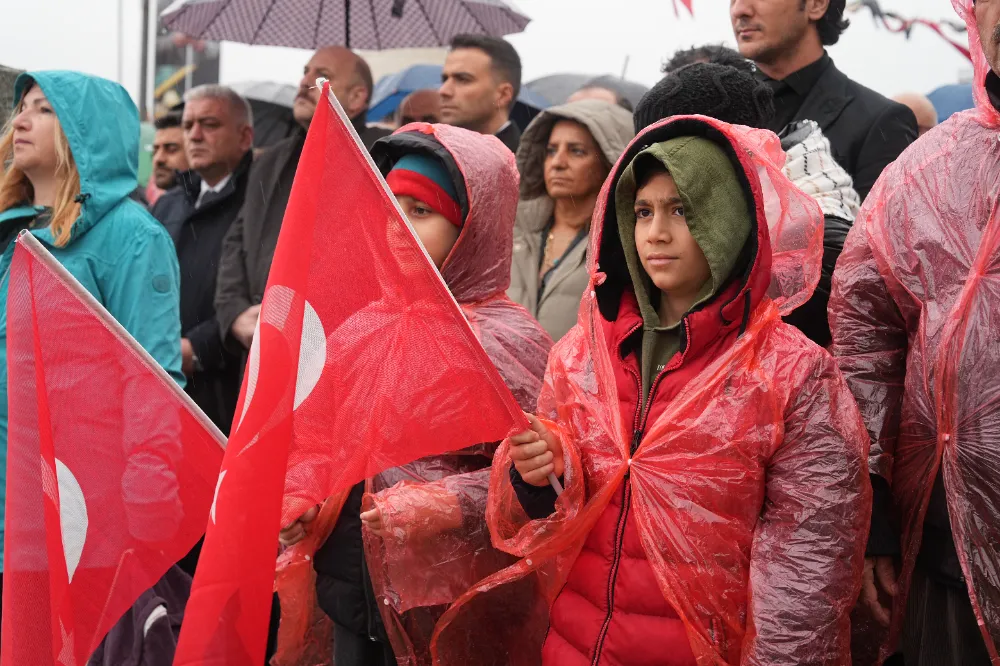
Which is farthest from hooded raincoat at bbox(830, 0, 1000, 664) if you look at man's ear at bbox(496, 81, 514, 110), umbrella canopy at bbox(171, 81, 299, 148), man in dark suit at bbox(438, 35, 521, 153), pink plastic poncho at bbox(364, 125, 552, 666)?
umbrella canopy at bbox(171, 81, 299, 148)

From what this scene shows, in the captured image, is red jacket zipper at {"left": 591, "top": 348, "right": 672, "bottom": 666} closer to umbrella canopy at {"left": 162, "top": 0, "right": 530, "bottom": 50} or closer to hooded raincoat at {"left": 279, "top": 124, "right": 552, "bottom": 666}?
hooded raincoat at {"left": 279, "top": 124, "right": 552, "bottom": 666}

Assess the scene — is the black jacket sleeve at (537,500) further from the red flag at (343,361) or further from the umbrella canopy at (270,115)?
the umbrella canopy at (270,115)

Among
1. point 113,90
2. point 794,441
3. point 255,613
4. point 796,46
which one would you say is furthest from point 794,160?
point 113,90

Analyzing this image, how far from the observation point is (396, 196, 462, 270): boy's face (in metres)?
3.19

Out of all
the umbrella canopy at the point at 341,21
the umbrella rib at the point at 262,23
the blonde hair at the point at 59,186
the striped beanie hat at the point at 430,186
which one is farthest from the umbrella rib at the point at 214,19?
the striped beanie hat at the point at 430,186

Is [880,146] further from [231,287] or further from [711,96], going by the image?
[231,287]

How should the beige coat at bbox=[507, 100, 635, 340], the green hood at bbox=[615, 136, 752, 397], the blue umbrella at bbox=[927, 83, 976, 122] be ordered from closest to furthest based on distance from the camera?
1. the green hood at bbox=[615, 136, 752, 397]
2. the beige coat at bbox=[507, 100, 635, 340]
3. the blue umbrella at bbox=[927, 83, 976, 122]

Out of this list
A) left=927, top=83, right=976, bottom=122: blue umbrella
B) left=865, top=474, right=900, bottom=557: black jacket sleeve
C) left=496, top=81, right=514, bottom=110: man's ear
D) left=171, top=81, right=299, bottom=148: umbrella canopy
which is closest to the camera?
left=865, top=474, right=900, bottom=557: black jacket sleeve

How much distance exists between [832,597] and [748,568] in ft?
0.63

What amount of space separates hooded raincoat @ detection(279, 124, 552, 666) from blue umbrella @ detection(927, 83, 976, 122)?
590 cm

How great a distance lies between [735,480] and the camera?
2371 mm

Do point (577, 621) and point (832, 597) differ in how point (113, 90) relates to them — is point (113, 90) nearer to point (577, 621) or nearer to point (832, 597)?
point (577, 621)

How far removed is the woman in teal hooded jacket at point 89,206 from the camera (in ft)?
11.9

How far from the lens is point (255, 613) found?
219 centimetres
